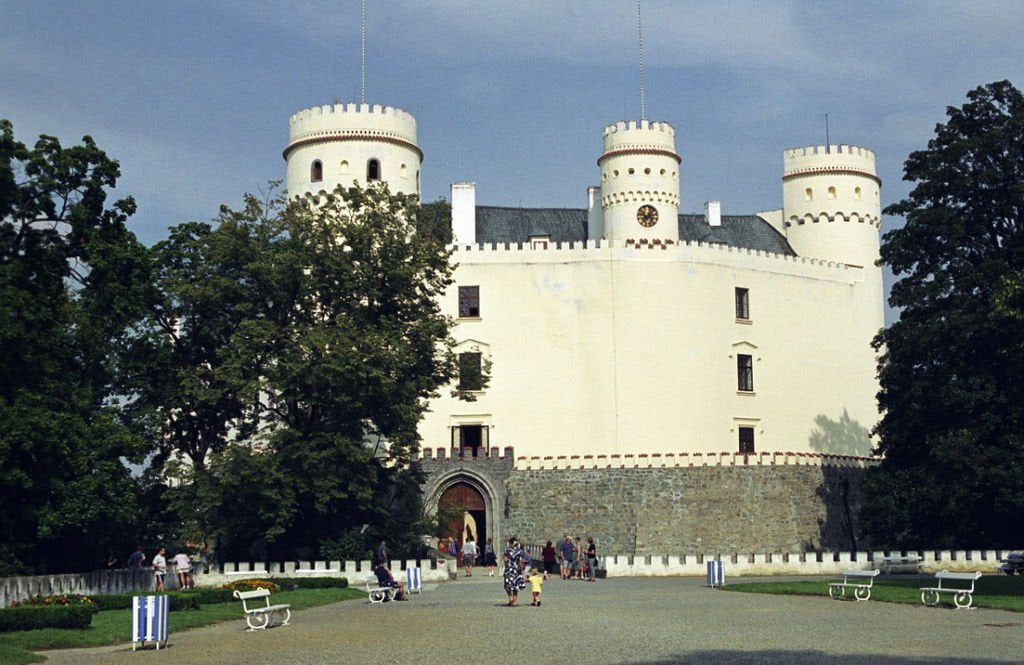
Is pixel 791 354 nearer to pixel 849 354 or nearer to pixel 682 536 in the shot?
pixel 849 354

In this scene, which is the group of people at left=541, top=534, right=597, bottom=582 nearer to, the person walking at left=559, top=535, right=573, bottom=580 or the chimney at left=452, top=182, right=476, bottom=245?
the person walking at left=559, top=535, right=573, bottom=580

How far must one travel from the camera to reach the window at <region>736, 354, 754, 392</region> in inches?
2318

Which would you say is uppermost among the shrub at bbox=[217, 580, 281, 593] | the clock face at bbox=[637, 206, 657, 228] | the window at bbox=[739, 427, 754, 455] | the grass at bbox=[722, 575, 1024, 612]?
the clock face at bbox=[637, 206, 657, 228]

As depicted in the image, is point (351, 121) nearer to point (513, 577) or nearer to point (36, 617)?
point (513, 577)

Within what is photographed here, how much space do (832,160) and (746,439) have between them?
625 inches

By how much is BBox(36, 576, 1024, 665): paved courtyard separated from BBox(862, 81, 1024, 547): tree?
1180cm

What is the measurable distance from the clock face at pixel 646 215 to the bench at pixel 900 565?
22.6 meters

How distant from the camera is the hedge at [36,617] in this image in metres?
21.8

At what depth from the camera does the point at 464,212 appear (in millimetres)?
62125

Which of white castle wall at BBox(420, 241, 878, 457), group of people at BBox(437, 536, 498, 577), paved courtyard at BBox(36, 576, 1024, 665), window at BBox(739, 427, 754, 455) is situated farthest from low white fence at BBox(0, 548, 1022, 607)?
window at BBox(739, 427, 754, 455)

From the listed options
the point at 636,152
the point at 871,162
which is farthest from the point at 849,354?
the point at 636,152

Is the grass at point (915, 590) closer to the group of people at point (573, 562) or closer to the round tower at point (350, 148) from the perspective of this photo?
the group of people at point (573, 562)

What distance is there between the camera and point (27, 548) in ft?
107

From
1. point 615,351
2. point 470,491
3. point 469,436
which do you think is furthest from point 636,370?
point 470,491
